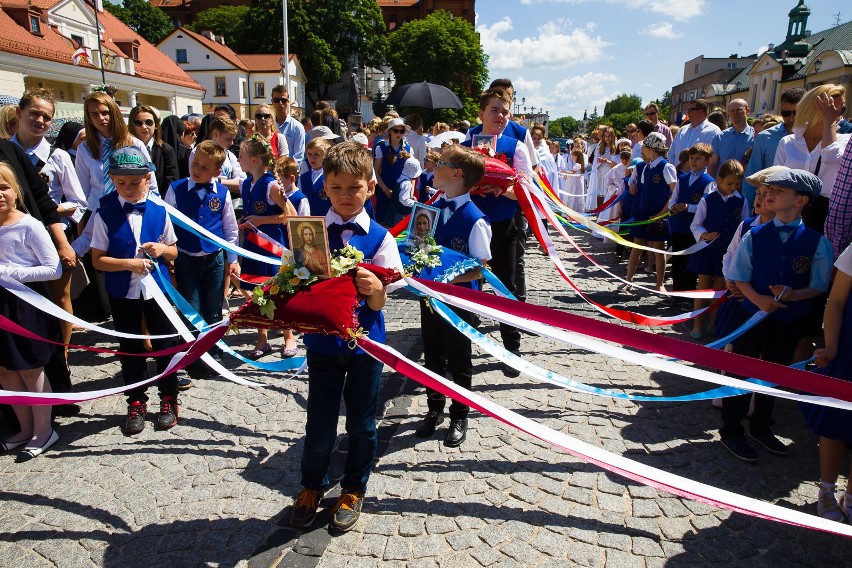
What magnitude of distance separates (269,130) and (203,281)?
3.25 m

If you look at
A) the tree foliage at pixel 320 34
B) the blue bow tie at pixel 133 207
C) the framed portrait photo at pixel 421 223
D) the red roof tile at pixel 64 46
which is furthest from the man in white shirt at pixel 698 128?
the tree foliage at pixel 320 34

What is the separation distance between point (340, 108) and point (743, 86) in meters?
56.0

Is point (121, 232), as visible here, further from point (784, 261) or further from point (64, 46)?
point (64, 46)

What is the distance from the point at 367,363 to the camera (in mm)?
3061

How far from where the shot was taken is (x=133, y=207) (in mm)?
4043

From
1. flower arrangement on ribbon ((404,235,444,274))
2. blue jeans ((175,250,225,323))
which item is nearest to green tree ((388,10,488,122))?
blue jeans ((175,250,225,323))

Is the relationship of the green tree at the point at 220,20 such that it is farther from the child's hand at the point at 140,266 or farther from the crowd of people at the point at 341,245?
the child's hand at the point at 140,266

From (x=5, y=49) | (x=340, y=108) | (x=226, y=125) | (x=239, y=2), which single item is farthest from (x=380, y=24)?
(x=226, y=125)

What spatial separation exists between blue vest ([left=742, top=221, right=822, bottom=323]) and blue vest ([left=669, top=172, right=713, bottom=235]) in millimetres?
3568

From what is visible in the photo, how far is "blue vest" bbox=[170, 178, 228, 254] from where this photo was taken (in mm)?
4840

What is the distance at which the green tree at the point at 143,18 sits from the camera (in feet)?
230


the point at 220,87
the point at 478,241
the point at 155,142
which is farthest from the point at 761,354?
the point at 220,87

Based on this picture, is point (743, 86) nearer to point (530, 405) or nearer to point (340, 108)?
point (340, 108)

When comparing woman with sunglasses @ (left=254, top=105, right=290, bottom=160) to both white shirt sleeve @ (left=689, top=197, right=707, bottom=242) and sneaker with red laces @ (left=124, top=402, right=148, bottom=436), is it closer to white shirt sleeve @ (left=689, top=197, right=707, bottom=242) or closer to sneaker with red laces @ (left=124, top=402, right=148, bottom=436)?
sneaker with red laces @ (left=124, top=402, right=148, bottom=436)
